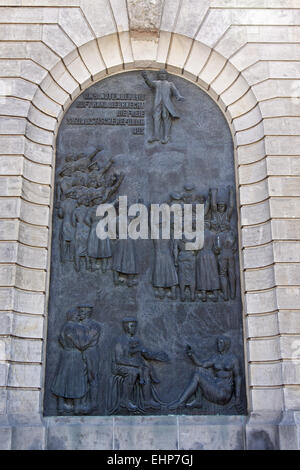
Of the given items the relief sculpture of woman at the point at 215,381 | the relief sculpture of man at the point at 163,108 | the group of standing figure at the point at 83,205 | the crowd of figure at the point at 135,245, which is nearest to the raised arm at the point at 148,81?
the relief sculpture of man at the point at 163,108

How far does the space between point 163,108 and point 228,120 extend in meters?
1.59

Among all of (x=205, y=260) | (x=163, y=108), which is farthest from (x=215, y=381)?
(x=163, y=108)

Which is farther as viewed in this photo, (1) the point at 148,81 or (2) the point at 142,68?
(2) the point at 142,68

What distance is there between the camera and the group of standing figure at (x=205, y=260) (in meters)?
12.3

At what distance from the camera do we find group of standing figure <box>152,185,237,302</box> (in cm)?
1227

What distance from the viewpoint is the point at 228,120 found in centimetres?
1352

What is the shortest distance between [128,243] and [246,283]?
272 centimetres

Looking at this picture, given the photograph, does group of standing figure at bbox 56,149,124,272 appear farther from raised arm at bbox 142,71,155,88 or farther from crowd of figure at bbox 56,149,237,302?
raised arm at bbox 142,71,155,88

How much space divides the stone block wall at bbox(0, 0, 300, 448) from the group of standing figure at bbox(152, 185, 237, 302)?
0.38 metres

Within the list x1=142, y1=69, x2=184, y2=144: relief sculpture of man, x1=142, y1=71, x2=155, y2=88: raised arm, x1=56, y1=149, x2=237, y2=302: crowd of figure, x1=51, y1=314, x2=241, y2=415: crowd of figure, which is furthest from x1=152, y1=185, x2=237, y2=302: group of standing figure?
x1=142, y1=71, x2=155, y2=88: raised arm

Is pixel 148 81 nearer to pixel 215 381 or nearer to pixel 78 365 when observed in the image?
pixel 78 365

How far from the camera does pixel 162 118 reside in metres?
13.4

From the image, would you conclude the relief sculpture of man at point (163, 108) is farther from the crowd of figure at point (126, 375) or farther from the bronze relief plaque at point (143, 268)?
the crowd of figure at point (126, 375)

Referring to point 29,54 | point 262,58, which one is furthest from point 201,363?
point 29,54
